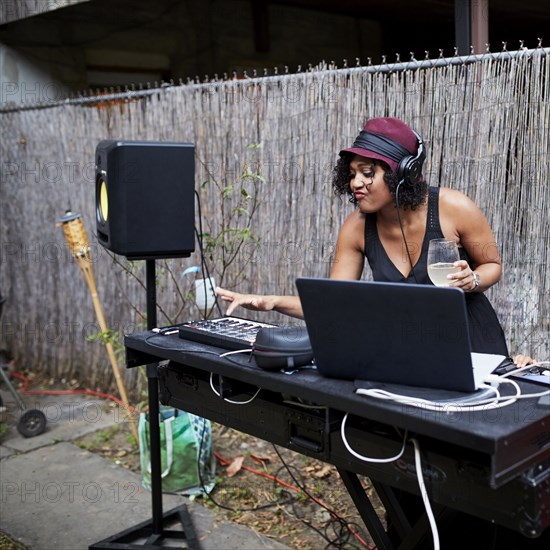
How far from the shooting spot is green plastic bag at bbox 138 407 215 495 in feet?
10.8

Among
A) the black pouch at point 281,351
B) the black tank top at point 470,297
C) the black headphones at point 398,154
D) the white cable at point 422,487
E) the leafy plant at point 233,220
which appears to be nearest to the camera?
the white cable at point 422,487

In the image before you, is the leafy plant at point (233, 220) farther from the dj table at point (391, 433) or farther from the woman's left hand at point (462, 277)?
the woman's left hand at point (462, 277)

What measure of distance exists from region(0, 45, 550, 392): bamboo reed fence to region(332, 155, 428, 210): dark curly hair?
2.72 ft

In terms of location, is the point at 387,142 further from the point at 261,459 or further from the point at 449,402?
the point at 261,459

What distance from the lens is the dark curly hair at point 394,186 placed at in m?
2.18

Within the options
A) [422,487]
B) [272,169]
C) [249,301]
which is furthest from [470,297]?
[272,169]

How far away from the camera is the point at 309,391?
1.55 metres

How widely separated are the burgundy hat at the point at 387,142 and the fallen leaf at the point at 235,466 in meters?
1.96

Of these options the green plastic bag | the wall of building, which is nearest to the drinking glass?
the green plastic bag

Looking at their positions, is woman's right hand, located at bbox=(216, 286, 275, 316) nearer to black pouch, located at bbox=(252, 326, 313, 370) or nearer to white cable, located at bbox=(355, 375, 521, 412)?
black pouch, located at bbox=(252, 326, 313, 370)

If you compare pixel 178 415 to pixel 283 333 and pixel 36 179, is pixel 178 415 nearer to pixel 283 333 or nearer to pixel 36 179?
pixel 283 333

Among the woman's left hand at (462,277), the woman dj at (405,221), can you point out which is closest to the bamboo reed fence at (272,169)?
the woman dj at (405,221)

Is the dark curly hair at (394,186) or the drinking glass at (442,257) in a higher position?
the dark curly hair at (394,186)

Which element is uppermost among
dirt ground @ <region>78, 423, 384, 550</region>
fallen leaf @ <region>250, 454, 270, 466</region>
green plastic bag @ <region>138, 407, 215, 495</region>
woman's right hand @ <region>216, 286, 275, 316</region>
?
woman's right hand @ <region>216, 286, 275, 316</region>
